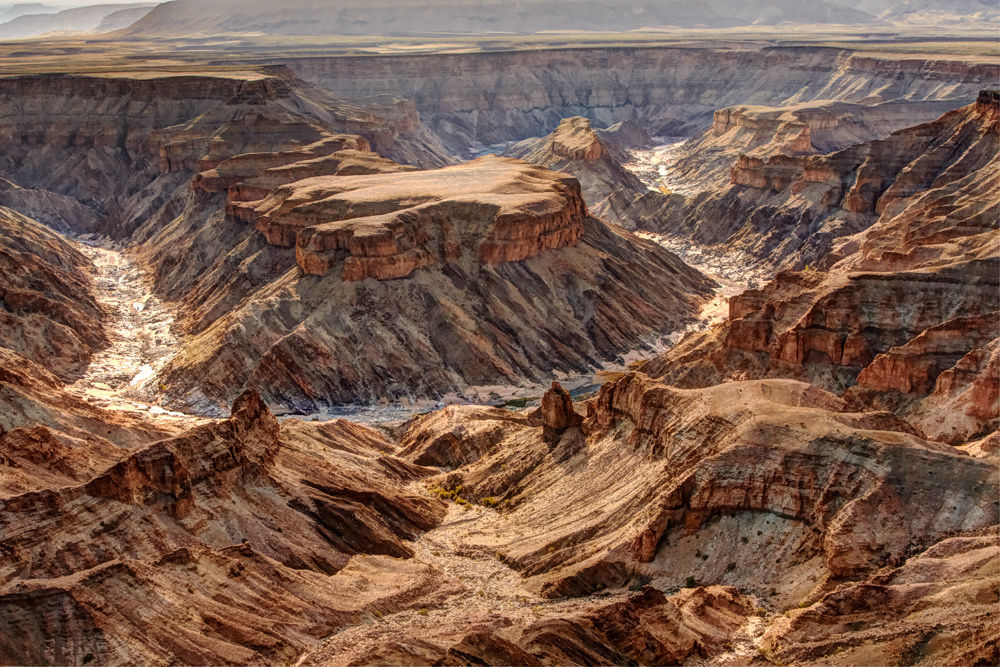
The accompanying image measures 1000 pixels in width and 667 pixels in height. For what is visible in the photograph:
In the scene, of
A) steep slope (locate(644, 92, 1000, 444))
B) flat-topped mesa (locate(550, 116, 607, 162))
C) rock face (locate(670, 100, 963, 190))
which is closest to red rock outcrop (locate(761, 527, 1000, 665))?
steep slope (locate(644, 92, 1000, 444))

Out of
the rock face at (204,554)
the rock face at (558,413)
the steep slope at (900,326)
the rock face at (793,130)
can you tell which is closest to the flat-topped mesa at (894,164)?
the steep slope at (900,326)

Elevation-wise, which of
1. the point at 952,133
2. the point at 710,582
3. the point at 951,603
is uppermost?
the point at 952,133

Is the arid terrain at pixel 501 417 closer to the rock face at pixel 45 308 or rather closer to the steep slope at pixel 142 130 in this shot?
the rock face at pixel 45 308

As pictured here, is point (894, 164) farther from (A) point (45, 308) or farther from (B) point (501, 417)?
(A) point (45, 308)

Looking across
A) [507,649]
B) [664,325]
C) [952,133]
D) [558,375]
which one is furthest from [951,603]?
[952,133]

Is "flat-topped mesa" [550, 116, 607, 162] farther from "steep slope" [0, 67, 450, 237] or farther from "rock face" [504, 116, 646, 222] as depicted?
"steep slope" [0, 67, 450, 237]

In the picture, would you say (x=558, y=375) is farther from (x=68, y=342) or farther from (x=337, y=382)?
(x=68, y=342)
